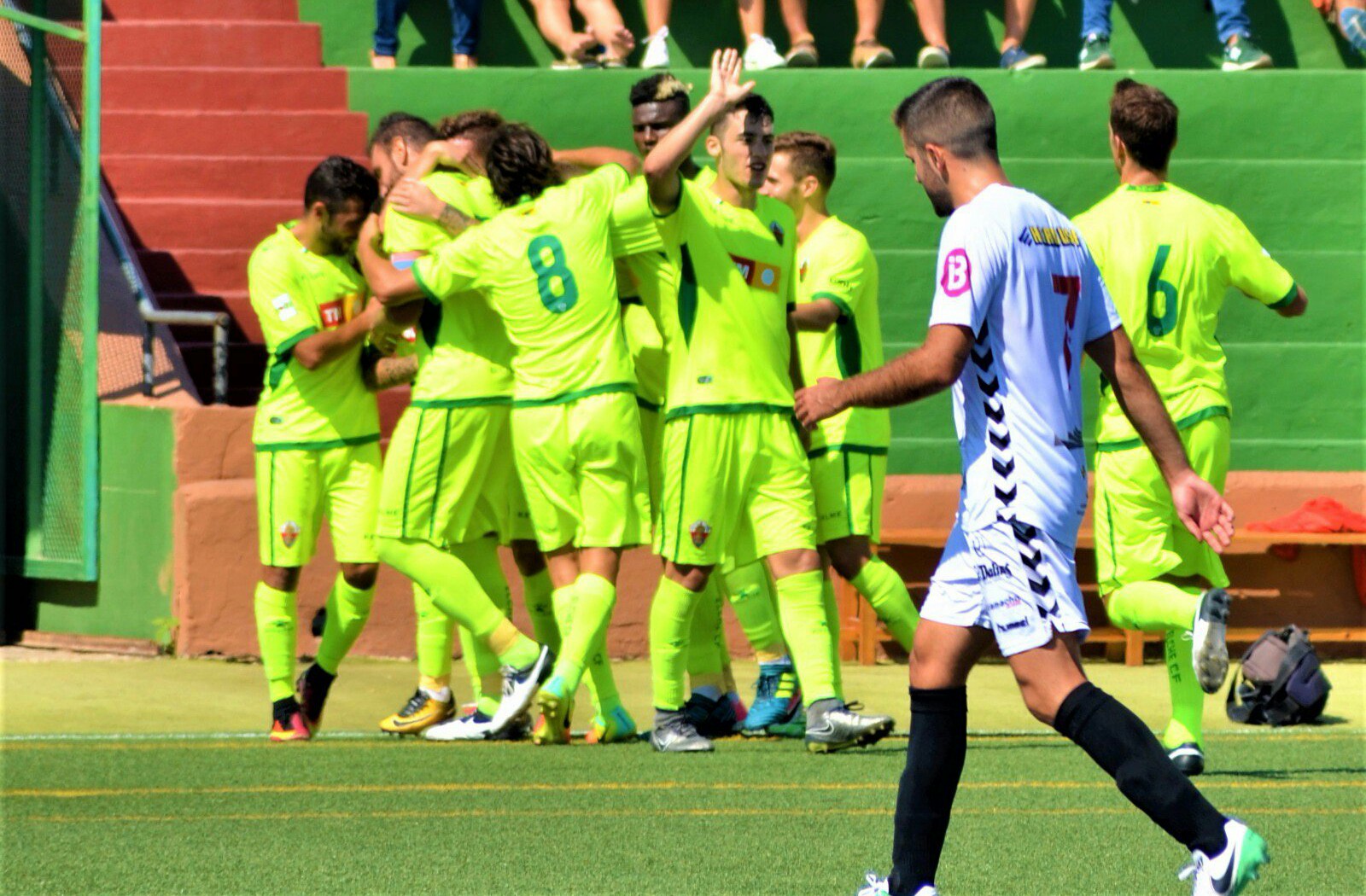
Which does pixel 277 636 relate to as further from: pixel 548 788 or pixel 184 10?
pixel 184 10

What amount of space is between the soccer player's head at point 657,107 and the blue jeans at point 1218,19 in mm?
7200

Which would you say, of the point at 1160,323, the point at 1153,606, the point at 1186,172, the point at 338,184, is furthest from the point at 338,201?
the point at 1186,172

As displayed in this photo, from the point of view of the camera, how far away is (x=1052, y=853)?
5.66 meters

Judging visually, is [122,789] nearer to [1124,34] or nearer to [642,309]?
[642,309]

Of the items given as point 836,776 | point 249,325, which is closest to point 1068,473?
point 836,776

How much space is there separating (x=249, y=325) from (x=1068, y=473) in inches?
341

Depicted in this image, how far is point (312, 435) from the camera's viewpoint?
27.7 ft

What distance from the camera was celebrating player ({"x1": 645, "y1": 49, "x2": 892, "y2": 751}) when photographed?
759 centimetres

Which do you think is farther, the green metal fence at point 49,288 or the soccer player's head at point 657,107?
the green metal fence at point 49,288

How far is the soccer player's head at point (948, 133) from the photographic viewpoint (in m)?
4.81

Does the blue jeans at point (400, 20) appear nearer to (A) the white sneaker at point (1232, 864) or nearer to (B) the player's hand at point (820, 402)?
(B) the player's hand at point (820, 402)

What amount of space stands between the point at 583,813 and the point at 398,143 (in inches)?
143

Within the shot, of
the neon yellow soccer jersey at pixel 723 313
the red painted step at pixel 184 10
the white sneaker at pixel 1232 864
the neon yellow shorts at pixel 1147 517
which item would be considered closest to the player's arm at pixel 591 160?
the neon yellow soccer jersey at pixel 723 313

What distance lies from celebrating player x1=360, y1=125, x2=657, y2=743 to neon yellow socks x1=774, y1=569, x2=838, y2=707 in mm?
648
